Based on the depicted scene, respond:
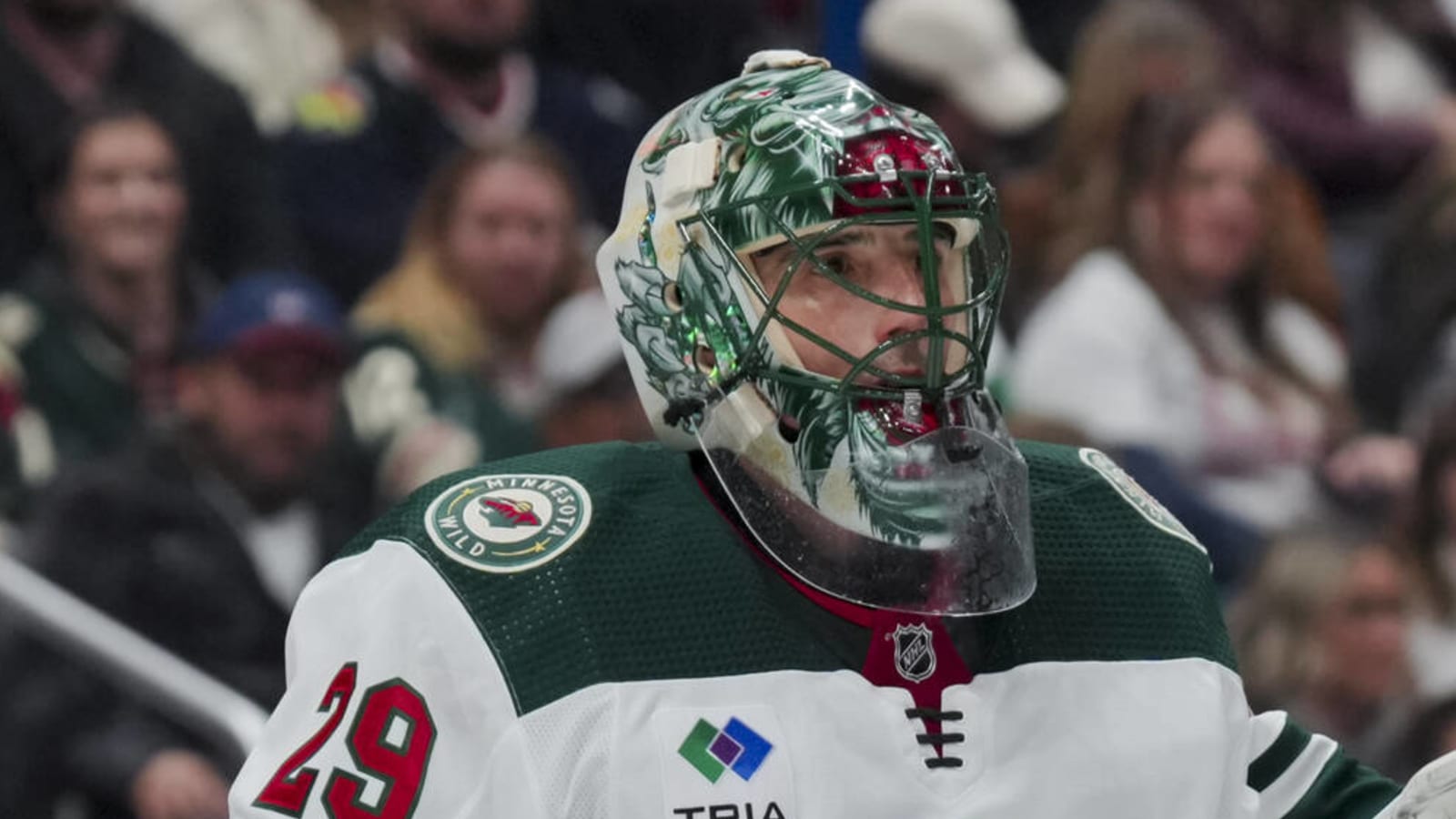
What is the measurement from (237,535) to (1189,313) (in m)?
1.99

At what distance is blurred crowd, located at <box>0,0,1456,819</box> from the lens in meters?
4.42

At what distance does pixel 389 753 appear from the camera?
2.50 m

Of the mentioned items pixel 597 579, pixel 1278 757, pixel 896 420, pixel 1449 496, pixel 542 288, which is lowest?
pixel 1449 496

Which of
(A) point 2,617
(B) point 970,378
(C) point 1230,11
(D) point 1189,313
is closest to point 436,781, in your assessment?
(B) point 970,378

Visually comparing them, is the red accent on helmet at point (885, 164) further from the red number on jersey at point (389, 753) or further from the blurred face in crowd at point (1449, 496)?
the blurred face in crowd at point (1449, 496)

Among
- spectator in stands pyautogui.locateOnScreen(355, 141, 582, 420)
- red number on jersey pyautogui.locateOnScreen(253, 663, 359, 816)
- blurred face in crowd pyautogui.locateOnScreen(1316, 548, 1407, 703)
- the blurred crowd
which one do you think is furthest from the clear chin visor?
blurred face in crowd pyautogui.locateOnScreen(1316, 548, 1407, 703)

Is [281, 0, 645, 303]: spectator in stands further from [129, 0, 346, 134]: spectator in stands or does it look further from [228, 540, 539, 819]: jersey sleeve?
[228, 540, 539, 819]: jersey sleeve

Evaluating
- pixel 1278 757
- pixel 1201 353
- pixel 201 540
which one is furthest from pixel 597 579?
pixel 1201 353

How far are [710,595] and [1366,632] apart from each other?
2.86 m

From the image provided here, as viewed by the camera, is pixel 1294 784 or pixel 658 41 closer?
pixel 1294 784

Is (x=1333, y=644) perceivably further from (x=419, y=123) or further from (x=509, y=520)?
(x=509, y=520)

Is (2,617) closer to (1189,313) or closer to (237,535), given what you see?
(237,535)

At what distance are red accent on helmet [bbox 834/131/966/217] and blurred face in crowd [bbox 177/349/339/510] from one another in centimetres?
219

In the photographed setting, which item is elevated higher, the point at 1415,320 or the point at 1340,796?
the point at 1340,796
